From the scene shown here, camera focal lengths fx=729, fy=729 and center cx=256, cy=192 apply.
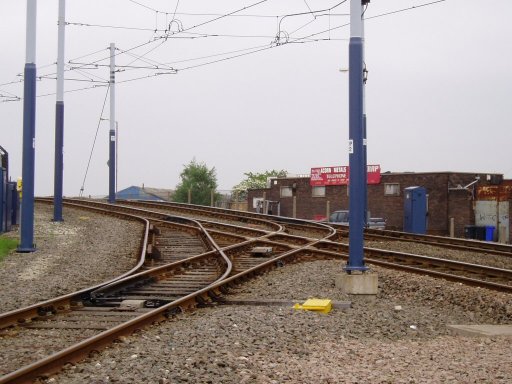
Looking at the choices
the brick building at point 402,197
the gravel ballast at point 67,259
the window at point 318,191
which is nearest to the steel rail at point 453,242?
the gravel ballast at point 67,259

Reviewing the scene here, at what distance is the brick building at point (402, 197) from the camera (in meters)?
51.7

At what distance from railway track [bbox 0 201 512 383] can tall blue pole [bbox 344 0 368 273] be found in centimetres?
204

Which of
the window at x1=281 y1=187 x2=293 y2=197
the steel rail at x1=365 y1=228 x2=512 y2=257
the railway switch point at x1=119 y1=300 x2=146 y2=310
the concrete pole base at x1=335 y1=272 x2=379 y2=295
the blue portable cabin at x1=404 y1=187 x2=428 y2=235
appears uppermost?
the window at x1=281 y1=187 x2=293 y2=197

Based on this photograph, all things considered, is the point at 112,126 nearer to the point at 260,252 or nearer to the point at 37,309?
the point at 260,252

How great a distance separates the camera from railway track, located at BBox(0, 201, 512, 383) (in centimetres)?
794

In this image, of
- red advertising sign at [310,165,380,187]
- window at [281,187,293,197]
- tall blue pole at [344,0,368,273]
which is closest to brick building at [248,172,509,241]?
window at [281,187,293,197]

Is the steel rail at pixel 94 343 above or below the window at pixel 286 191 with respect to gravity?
below

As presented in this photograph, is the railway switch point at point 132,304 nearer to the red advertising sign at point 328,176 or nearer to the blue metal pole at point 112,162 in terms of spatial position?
the blue metal pole at point 112,162

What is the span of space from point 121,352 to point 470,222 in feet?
152

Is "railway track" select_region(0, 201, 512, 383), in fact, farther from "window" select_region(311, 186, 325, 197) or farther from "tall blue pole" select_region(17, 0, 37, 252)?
"window" select_region(311, 186, 325, 197)

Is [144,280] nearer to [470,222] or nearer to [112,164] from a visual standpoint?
[112,164]

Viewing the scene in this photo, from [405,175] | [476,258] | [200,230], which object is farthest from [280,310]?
[405,175]

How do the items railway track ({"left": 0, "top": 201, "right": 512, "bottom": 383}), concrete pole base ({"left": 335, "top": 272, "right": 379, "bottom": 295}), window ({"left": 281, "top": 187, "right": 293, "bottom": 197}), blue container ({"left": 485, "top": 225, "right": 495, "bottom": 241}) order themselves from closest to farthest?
railway track ({"left": 0, "top": 201, "right": 512, "bottom": 383}), concrete pole base ({"left": 335, "top": 272, "right": 379, "bottom": 295}), blue container ({"left": 485, "top": 225, "right": 495, "bottom": 241}), window ({"left": 281, "top": 187, "right": 293, "bottom": 197})

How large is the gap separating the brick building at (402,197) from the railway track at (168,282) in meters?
27.4
